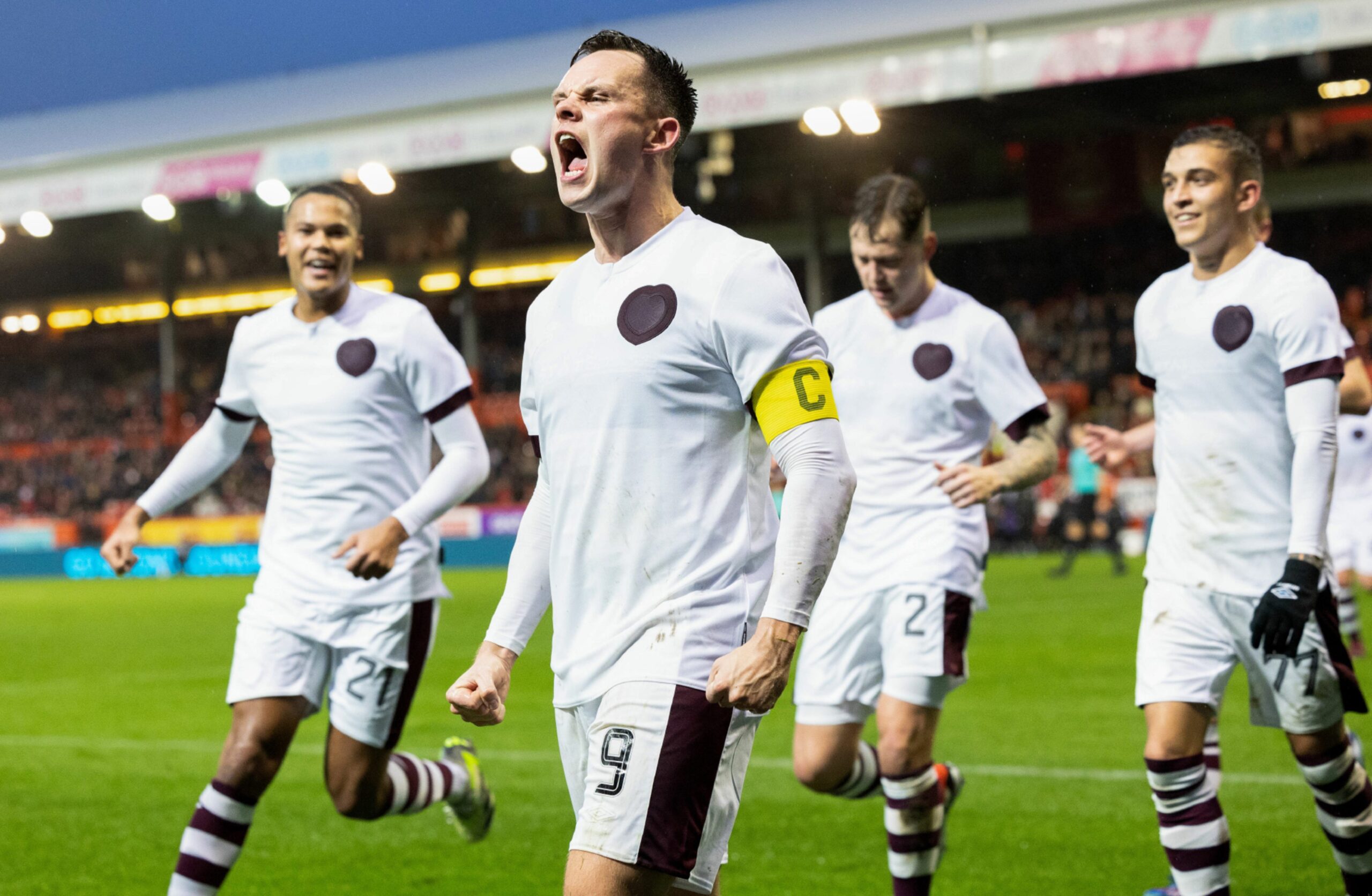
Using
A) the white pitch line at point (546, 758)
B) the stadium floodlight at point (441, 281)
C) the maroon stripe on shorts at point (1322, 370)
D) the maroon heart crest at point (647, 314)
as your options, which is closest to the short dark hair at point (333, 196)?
the maroon heart crest at point (647, 314)

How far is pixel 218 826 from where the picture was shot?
16.3 ft

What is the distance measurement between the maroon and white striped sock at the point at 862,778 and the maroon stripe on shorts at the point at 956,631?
458 mm

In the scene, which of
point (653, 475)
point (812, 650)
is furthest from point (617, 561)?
point (812, 650)

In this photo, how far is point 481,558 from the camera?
1146 inches

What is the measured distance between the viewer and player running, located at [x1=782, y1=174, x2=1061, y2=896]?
17.6 feet

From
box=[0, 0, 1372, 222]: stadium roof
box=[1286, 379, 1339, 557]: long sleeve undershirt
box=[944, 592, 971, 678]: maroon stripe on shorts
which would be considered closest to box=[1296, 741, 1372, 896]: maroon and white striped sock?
box=[1286, 379, 1339, 557]: long sleeve undershirt

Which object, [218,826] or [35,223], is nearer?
[218,826]

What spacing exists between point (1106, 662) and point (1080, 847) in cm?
610

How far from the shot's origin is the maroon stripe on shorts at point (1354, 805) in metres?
4.77

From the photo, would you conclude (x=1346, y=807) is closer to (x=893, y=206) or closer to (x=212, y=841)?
(x=893, y=206)

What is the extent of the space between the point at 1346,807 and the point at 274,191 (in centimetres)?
2775

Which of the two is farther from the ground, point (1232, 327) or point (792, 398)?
point (1232, 327)

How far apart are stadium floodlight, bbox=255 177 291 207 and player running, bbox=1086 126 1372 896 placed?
2337cm

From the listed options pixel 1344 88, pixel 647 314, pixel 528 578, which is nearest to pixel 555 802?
pixel 528 578
